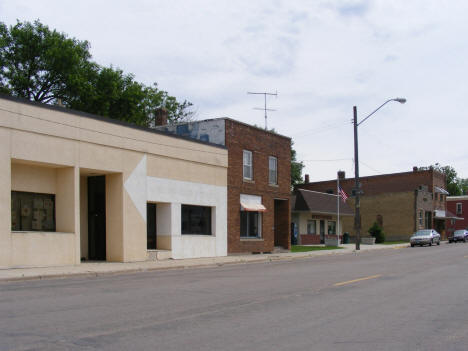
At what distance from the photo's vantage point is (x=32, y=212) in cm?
2009

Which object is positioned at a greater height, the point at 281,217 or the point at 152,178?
the point at 152,178

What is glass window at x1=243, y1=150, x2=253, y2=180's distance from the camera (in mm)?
30359

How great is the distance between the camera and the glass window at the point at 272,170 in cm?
3231

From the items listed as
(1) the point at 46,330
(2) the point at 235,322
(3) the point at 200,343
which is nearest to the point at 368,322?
(2) the point at 235,322

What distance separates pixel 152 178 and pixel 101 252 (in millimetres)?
3921

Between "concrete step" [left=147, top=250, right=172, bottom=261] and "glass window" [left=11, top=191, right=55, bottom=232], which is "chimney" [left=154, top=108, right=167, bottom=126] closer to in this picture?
"concrete step" [left=147, top=250, right=172, bottom=261]

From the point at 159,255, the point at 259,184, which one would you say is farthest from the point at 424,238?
the point at 159,255

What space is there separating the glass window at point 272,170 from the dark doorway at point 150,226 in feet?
30.4

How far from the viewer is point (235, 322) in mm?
8547

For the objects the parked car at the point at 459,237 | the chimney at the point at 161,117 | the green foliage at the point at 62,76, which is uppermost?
the green foliage at the point at 62,76

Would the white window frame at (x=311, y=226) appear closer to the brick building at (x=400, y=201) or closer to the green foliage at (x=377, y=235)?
the green foliage at (x=377, y=235)

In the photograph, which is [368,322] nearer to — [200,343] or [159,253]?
[200,343]

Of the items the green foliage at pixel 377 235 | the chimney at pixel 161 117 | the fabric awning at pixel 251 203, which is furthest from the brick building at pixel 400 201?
the chimney at pixel 161 117

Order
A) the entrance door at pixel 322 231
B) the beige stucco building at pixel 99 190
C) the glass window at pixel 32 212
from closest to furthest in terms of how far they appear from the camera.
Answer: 1. the beige stucco building at pixel 99 190
2. the glass window at pixel 32 212
3. the entrance door at pixel 322 231
